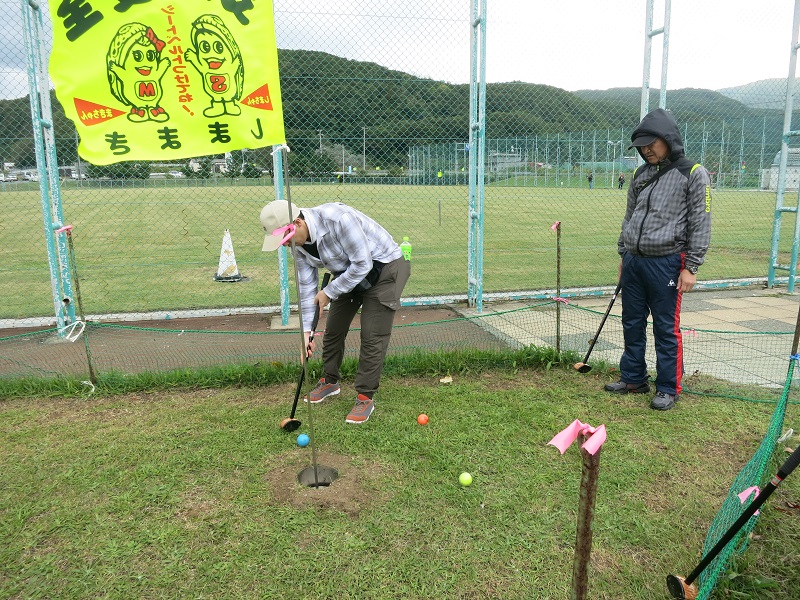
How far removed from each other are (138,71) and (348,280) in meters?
2.56

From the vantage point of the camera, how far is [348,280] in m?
3.81

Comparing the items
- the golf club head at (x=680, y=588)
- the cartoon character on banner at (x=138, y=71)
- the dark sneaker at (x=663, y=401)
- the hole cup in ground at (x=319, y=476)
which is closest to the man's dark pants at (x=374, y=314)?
the hole cup in ground at (x=319, y=476)

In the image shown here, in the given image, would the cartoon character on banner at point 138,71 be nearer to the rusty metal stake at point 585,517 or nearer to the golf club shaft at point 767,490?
the rusty metal stake at point 585,517

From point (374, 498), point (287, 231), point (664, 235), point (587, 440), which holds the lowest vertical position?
point (374, 498)

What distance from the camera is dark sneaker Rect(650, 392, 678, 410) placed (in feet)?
13.8

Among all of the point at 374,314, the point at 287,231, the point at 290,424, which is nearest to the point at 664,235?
the point at 374,314

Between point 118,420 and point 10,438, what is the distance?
2.18 ft

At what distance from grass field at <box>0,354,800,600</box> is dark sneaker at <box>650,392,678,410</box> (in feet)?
0.26

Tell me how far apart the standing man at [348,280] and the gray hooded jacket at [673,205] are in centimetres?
180

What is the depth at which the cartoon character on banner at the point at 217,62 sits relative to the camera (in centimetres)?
468

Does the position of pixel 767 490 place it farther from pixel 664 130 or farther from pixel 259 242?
pixel 259 242

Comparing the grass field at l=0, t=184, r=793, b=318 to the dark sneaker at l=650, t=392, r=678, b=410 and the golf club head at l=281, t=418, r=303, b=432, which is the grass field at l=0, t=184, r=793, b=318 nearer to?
the golf club head at l=281, t=418, r=303, b=432

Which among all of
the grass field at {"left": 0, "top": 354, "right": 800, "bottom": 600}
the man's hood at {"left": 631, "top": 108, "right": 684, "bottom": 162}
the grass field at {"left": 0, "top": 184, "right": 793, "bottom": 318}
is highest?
the man's hood at {"left": 631, "top": 108, "right": 684, "bottom": 162}

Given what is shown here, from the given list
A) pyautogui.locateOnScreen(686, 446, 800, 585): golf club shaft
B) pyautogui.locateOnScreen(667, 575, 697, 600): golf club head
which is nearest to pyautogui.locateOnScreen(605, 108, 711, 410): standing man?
pyautogui.locateOnScreen(667, 575, 697, 600): golf club head
